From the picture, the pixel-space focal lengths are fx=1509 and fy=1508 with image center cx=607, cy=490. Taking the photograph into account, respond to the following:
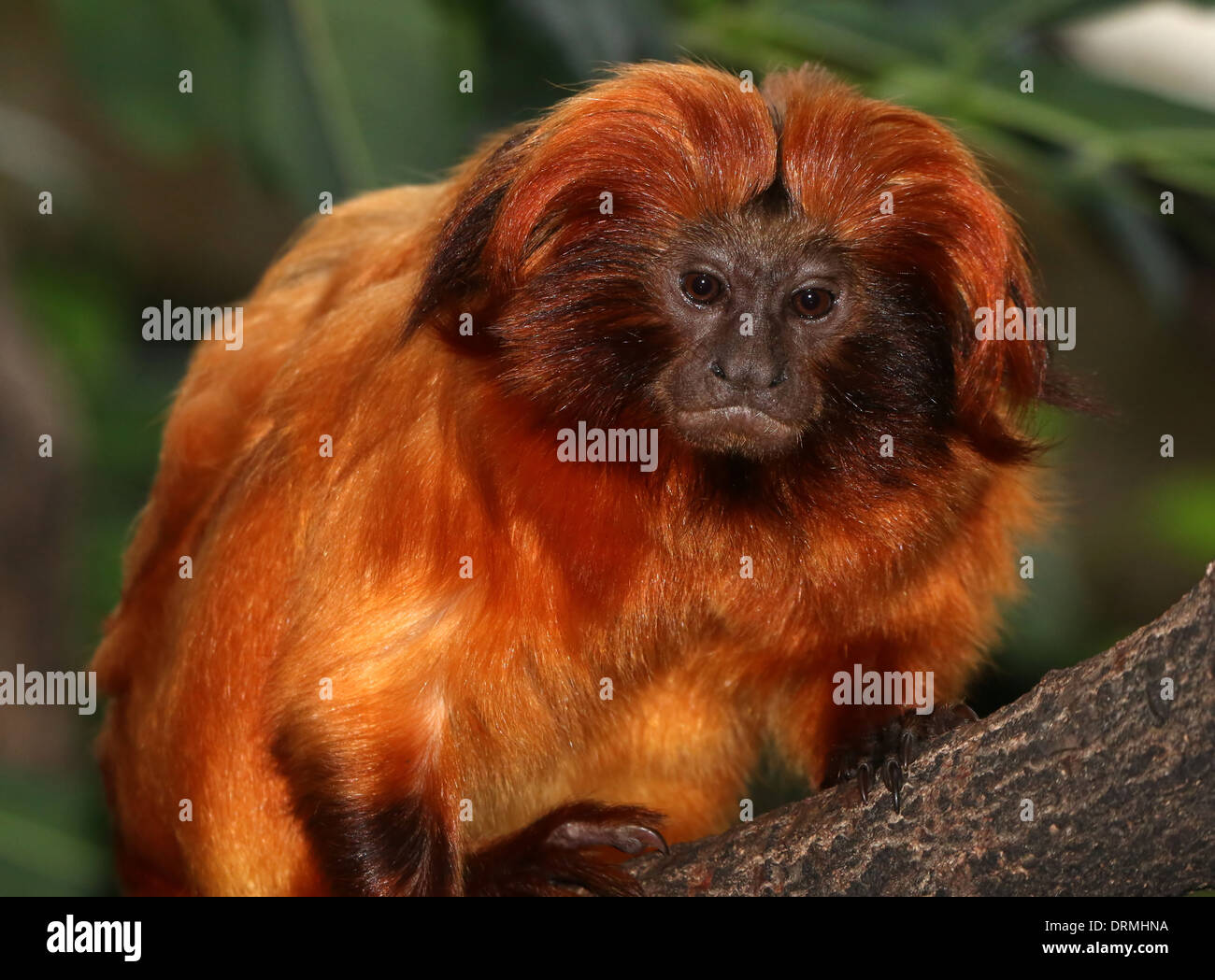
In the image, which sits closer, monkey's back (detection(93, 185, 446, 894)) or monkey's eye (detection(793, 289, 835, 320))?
monkey's eye (detection(793, 289, 835, 320))

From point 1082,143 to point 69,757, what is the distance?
5.05 m

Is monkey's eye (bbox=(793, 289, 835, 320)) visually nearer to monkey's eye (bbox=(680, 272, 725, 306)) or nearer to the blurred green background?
monkey's eye (bbox=(680, 272, 725, 306))

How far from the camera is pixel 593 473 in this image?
135 inches

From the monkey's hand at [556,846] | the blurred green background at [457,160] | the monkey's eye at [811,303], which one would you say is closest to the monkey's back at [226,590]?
the monkey's hand at [556,846]

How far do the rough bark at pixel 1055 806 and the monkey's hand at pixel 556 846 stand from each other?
413mm

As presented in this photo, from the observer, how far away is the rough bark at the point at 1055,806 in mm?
2906

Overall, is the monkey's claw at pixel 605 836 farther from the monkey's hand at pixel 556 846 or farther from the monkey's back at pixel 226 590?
the monkey's back at pixel 226 590

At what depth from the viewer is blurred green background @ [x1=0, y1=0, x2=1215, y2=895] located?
5.20 meters

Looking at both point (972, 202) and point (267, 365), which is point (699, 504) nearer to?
point (972, 202)

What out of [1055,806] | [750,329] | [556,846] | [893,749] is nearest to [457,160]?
[750,329]

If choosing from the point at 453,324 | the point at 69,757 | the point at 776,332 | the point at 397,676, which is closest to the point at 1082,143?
the point at 776,332

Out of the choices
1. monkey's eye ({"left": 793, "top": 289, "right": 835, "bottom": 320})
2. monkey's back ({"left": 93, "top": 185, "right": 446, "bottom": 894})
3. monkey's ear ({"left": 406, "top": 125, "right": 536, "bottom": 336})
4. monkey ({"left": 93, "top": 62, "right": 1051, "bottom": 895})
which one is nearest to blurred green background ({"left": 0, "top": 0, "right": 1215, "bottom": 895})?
monkey's ear ({"left": 406, "top": 125, "right": 536, "bottom": 336})

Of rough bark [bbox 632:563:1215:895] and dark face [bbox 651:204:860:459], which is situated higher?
dark face [bbox 651:204:860:459]

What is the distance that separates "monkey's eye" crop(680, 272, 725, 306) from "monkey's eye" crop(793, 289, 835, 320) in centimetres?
18
